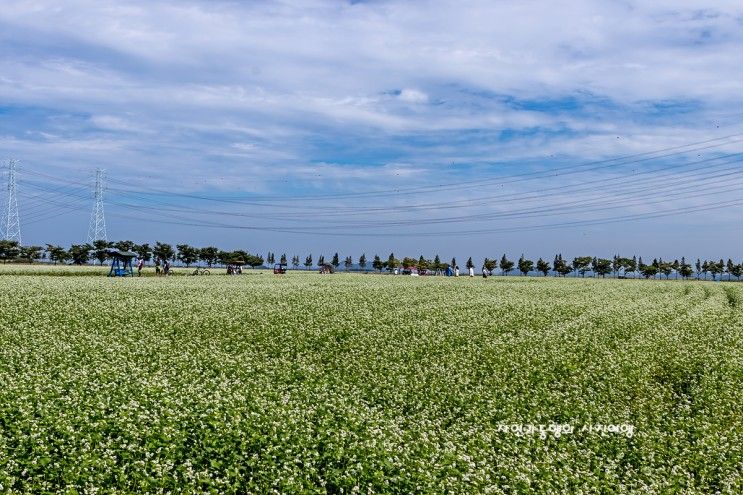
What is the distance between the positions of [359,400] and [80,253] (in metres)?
140

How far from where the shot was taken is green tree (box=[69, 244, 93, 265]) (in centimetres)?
14300

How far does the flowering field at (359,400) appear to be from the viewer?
44.4 feet

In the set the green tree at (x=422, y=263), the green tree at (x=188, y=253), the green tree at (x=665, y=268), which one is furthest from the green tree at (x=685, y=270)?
the green tree at (x=188, y=253)

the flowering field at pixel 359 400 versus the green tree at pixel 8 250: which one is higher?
the green tree at pixel 8 250

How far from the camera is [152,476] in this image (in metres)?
12.7

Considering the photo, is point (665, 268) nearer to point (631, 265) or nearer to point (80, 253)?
point (631, 265)

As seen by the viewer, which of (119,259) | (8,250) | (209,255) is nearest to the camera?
(119,259)

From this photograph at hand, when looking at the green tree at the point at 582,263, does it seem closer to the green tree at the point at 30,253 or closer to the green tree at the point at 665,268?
the green tree at the point at 665,268

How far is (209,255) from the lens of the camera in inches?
6422

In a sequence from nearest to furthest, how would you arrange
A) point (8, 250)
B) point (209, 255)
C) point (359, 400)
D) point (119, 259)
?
1. point (359, 400)
2. point (119, 259)
3. point (8, 250)
4. point (209, 255)

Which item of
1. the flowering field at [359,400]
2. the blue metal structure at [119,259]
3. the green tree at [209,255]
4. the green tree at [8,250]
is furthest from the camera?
the green tree at [209,255]

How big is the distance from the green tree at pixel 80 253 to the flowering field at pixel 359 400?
111935 mm

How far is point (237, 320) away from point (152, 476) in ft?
74.2

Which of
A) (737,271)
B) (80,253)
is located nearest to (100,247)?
(80,253)
